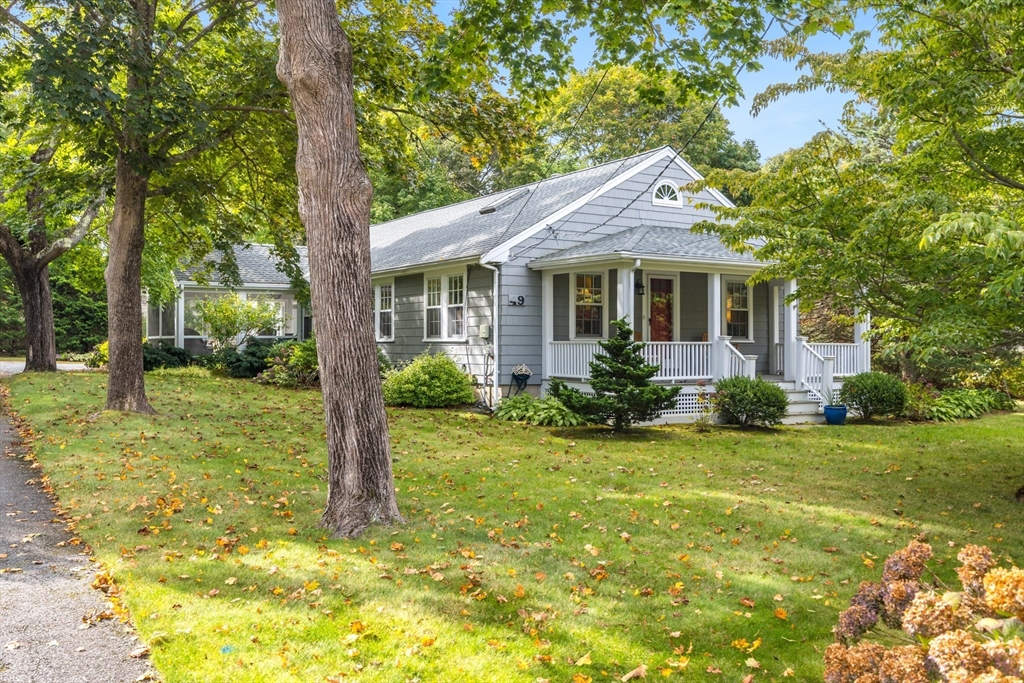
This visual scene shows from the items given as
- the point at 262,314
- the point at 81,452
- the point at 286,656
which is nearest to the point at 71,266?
the point at 262,314

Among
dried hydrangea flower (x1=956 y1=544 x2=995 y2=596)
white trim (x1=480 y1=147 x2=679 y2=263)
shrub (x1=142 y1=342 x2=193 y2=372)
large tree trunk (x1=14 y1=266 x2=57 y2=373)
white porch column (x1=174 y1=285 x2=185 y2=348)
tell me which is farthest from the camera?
white porch column (x1=174 y1=285 x2=185 y2=348)

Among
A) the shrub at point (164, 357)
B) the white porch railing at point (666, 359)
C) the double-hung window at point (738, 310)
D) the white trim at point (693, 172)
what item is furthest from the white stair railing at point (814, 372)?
the shrub at point (164, 357)

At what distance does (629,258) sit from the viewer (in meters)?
13.7

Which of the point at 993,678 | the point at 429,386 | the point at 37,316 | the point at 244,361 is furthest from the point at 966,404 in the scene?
the point at 37,316

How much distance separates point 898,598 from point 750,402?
35.5 ft

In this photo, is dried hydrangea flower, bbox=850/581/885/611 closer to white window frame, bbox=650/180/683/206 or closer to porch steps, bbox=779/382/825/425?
porch steps, bbox=779/382/825/425

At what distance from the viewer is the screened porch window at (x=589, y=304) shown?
52.2 ft

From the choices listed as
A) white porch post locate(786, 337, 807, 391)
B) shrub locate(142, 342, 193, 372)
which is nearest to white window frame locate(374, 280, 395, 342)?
shrub locate(142, 342, 193, 372)

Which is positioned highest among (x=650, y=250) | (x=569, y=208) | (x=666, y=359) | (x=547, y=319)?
(x=569, y=208)

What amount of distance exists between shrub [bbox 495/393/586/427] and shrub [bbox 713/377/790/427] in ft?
8.68

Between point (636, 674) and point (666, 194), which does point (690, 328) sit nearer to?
point (666, 194)

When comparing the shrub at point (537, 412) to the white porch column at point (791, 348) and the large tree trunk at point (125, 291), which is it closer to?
the white porch column at point (791, 348)

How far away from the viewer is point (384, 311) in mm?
20031

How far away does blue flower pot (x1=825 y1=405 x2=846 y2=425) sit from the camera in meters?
14.7
